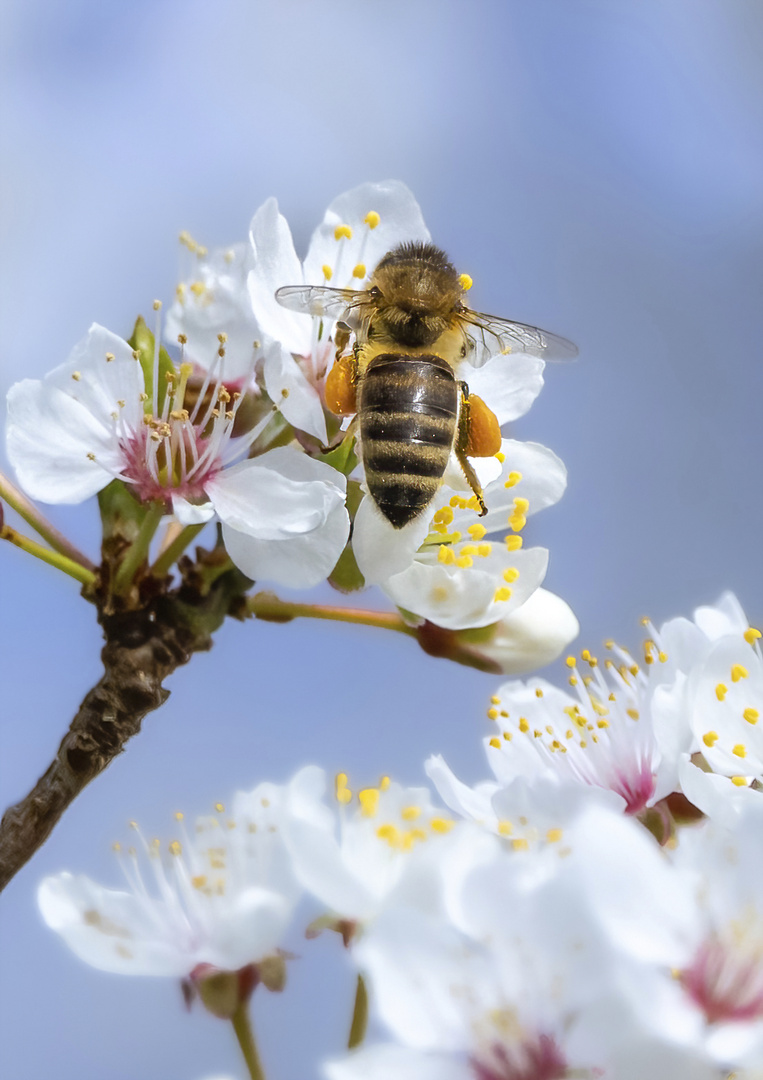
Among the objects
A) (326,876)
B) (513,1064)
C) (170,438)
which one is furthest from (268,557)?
(513,1064)

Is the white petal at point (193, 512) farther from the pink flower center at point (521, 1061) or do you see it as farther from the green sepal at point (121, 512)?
the pink flower center at point (521, 1061)

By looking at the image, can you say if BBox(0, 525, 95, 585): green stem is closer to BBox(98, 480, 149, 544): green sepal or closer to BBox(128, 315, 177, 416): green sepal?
BBox(98, 480, 149, 544): green sepal

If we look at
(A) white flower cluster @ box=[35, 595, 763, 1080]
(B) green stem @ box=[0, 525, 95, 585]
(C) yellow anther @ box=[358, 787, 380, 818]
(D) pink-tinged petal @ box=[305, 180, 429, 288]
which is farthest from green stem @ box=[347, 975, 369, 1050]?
(D) pink-tinged petal @ box=[305, 180, 429, 288]

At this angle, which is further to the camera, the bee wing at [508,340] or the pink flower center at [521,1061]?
the bee wing at [508,340]

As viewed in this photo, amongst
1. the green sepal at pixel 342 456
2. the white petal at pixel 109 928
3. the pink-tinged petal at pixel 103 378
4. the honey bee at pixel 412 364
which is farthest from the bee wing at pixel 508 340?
the white petal at pixel 109 928

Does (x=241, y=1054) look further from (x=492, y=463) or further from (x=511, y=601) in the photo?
(x=492, y=463)

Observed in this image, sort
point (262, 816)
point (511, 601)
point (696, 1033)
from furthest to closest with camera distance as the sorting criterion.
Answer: point (511, 601)
point (262, 816)
point (696, 1033)
